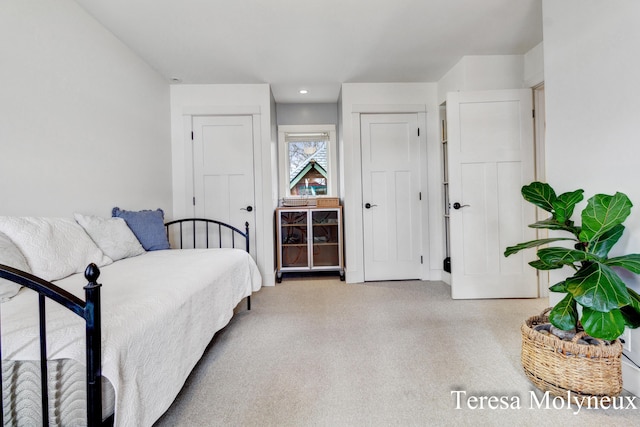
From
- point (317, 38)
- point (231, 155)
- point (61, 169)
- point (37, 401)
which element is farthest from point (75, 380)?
point (231, 155)

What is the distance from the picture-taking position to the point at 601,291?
1.21m

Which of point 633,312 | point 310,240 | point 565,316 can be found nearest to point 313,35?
point 310,240

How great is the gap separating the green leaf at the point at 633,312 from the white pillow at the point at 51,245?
261 centimetres

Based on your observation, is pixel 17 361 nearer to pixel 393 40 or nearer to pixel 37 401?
pixel 37 401

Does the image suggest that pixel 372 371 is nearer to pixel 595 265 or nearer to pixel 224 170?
pixel 595 265

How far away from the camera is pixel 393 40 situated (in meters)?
2.62

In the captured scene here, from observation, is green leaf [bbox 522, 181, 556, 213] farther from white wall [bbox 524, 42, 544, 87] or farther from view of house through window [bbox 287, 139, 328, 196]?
view of house through window [bbox 287, 139, 328, 196]

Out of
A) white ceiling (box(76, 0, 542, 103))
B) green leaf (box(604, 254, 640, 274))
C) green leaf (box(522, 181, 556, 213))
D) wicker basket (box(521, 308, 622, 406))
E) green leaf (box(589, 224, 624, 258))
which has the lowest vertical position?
wicker basket (box(521, 308, 622, 406))

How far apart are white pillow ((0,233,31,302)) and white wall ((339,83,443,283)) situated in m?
2.77

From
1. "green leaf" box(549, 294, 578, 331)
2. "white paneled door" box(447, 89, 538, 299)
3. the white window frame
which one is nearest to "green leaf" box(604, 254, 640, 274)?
"green leaf" box(549, 294, 578, 331)

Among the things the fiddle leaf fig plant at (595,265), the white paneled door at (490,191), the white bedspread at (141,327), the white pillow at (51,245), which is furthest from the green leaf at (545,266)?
the white pillow at (51,245)

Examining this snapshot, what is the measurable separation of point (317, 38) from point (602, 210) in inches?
90.7

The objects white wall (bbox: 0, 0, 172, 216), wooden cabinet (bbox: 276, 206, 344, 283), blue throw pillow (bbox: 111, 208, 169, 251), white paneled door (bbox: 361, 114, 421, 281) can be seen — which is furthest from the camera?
wooden cabinet (bbox: 276, 206, 344, 283)

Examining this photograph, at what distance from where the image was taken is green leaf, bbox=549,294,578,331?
137 cm
